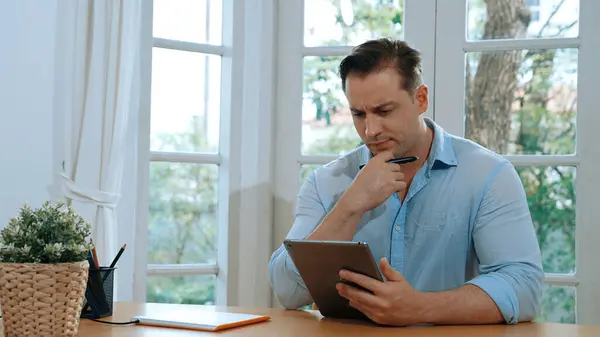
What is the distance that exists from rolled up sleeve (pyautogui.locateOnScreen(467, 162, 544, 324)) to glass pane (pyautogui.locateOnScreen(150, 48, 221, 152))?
4.85 ft

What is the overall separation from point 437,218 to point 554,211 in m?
1.01

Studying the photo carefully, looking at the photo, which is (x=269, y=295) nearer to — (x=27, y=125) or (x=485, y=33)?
→ (x=27, y=125)

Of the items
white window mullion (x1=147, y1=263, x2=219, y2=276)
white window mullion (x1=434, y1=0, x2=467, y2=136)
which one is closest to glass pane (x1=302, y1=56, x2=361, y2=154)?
white window mullion (x1=434, y1=0, x2=467, y2=136)

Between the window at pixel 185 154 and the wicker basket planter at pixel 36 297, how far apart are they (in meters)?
1.52

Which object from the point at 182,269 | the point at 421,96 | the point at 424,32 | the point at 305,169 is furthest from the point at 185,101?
the point at 421,96

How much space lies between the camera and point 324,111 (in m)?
3.28

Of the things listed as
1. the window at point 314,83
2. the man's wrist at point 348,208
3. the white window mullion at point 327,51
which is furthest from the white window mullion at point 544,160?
the man's wrist at point 348,208

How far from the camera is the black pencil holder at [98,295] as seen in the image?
6.17ft

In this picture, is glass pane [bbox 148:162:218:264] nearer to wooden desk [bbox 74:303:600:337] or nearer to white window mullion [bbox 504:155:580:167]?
white window mullion [bbox 504:155:580:167]

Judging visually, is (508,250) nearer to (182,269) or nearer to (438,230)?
(438,230)

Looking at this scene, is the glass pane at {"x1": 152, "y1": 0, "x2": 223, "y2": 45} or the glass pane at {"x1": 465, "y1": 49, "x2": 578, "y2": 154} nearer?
the glass pane at {"x1": 465, "y1": 49, "x2": 578, "y2": 154}

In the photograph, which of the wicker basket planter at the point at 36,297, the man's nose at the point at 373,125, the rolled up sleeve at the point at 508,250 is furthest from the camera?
the man's nose at the point at 373,125

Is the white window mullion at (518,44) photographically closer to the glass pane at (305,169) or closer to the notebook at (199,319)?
the glass pane at (305,169)

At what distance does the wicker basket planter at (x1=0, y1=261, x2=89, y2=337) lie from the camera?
1.56 m
